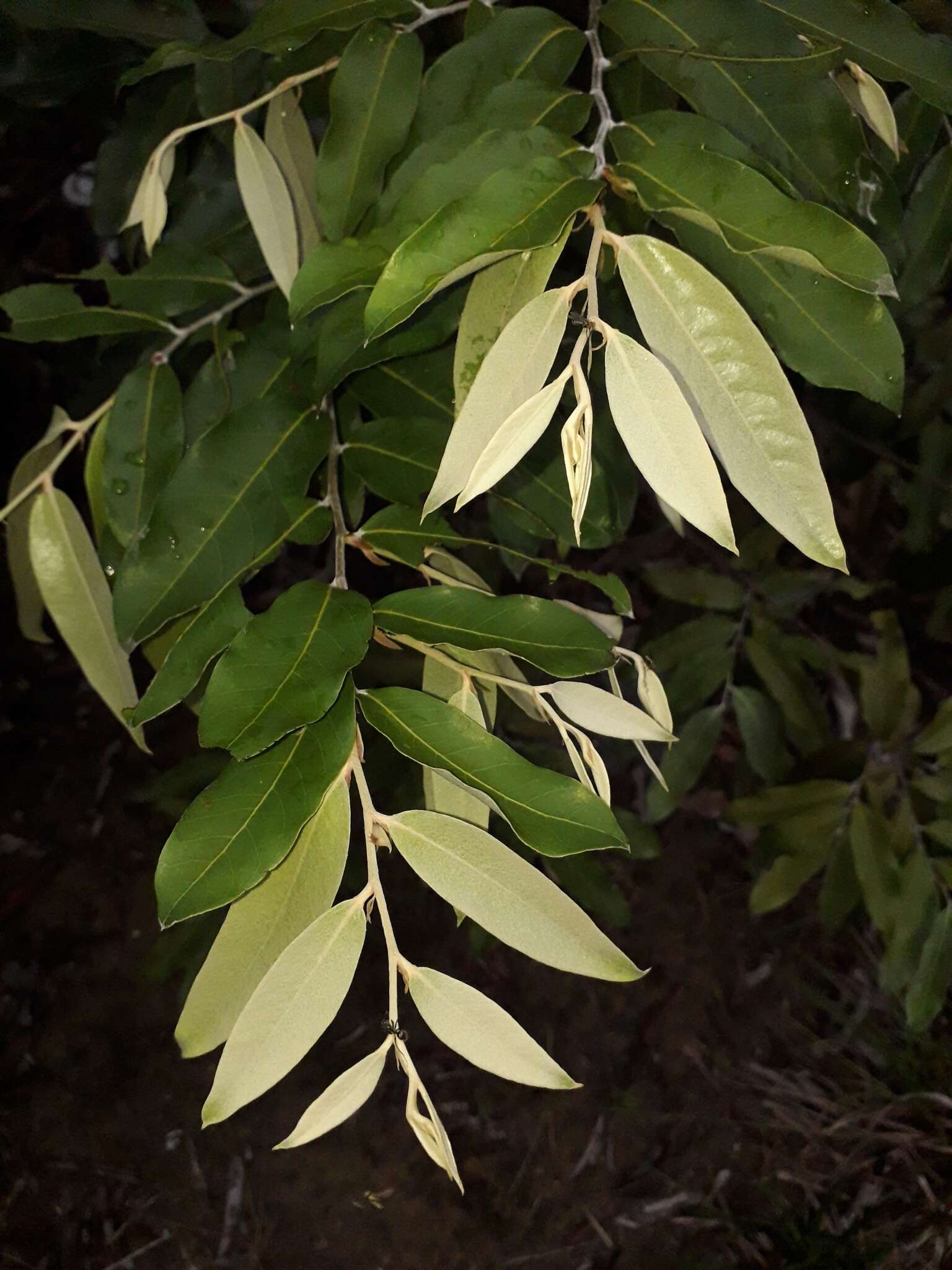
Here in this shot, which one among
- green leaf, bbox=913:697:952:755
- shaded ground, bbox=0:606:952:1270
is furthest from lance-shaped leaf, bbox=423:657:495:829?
shaded ground, bbox=0:606:952:1270

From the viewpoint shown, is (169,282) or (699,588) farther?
(699,588)

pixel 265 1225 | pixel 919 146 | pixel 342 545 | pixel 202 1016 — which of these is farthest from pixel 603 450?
pixel 265 1225

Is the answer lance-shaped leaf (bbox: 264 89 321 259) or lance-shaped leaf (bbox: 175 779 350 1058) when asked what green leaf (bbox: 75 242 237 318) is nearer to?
lance-shaped leaf (bbox: 264 89 321 259)

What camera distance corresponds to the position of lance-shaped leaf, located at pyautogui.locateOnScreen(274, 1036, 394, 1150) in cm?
53

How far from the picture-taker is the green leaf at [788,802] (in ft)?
3.91

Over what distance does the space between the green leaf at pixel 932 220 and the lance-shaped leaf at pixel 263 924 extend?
631 mm

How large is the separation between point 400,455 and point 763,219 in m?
0.31

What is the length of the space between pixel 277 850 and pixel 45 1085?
4.05 ft

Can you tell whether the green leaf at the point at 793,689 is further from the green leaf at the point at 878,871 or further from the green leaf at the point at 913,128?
the green leaf at the point at 913,128

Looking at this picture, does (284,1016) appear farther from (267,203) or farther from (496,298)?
(267,203)

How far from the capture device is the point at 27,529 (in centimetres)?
84

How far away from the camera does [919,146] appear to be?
0.72 meters

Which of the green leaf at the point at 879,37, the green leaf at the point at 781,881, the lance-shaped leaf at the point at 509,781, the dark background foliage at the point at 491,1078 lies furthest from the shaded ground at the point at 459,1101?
the green leaf at the point at 879,37

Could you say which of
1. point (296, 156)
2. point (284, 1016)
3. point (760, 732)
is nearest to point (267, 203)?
point (296, 156)
